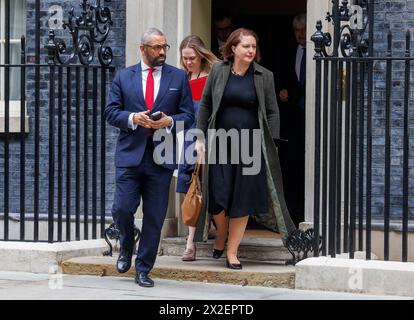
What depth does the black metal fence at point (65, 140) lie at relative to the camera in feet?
35.2

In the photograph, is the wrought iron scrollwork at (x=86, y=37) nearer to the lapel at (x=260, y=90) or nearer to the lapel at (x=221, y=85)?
the lapel at (x=221, y=85)

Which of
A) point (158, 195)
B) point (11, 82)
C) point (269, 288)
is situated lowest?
point (269, 288)

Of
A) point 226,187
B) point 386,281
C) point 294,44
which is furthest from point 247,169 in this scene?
point 294,44

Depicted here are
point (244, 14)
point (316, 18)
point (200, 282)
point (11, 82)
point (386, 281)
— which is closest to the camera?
point (386, 281)

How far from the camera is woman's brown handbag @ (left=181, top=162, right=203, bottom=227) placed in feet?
33.2

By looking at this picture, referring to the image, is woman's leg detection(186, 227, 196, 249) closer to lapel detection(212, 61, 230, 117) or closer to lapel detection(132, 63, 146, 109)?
lapel detection(212, 61, 230, 117)

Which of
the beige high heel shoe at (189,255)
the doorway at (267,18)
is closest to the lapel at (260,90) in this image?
the beige high heel shoe at (189,255)

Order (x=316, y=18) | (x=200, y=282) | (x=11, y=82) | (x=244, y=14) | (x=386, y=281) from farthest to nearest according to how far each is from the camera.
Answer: (x=244, y=14)
(x=11, y=82)
(x=316, y=18)
(x=200, y=282)
(x=386, y=281)

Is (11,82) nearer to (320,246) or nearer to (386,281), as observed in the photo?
(320,246)

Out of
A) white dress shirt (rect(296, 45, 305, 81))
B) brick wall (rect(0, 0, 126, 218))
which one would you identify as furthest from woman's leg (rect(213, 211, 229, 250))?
white dress shirt (rect(296, 45, 305, 81))

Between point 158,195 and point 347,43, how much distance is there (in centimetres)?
188

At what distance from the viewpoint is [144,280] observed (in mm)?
9734

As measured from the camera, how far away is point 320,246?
10.2 metres

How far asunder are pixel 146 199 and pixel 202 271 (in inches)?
31.7
